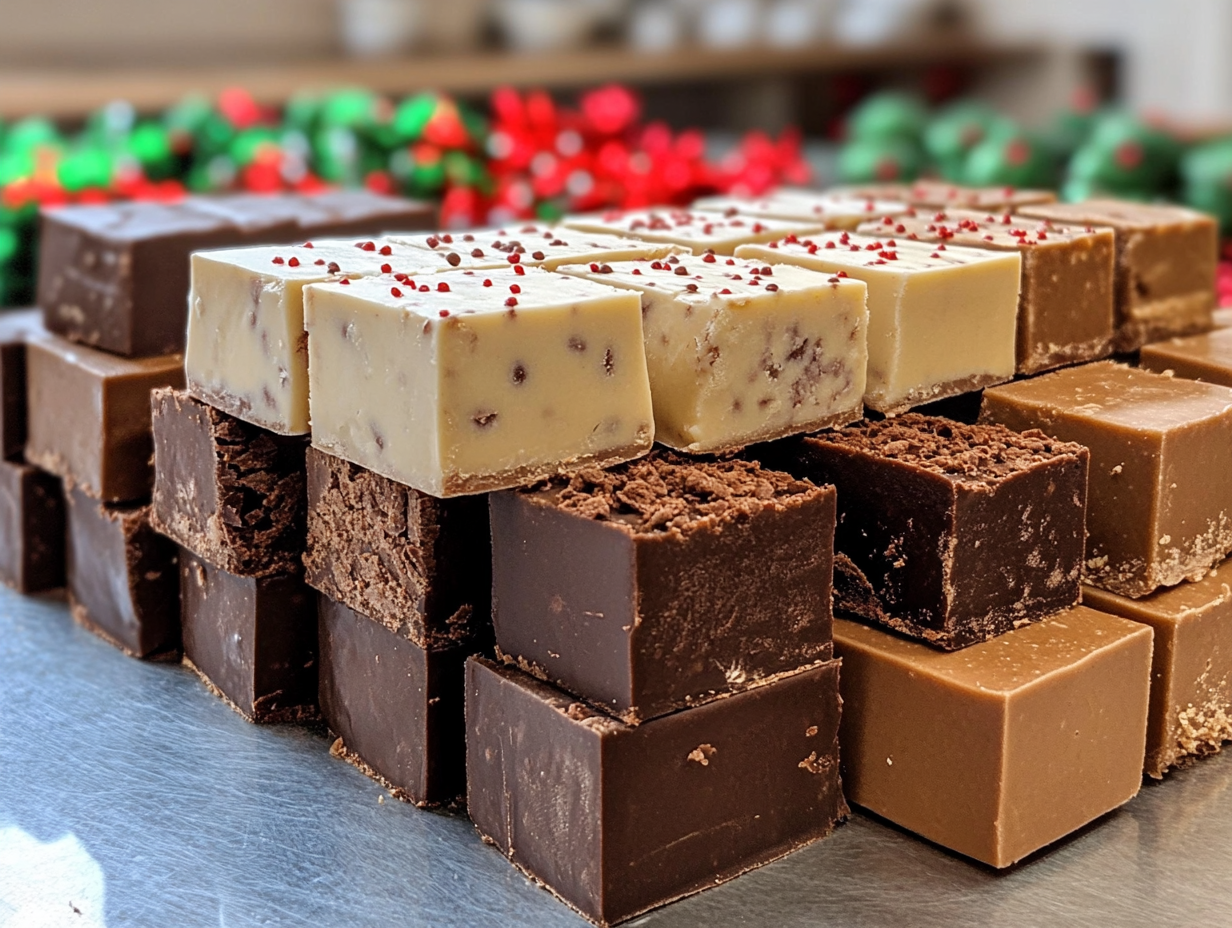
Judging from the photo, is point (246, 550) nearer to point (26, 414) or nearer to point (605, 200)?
point (26, 414)

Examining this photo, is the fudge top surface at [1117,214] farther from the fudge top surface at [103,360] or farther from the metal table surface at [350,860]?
the fudge top surface at [103,360]

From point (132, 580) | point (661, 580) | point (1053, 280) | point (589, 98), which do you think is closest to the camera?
point (661, 580)

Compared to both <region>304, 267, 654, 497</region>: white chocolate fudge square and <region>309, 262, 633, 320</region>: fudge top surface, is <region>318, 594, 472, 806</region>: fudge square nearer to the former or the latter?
<region>304, 267, 654, 497</region>: white chocolate fudge square

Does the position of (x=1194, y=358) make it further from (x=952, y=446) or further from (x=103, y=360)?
(x=103, y=360)

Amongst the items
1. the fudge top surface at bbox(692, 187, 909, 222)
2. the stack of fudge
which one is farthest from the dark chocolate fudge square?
the fudge top surface at bbox(692, 187, 909, 222)

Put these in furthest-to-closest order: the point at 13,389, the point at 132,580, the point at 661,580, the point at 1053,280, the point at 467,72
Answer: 1. the point at 467,72
2. the point at 13,389
3. the point at 132,580
4. the point at 1053,280
5. the point at 661,580

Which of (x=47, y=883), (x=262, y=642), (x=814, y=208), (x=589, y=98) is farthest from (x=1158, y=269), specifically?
(x=589, y=98)
